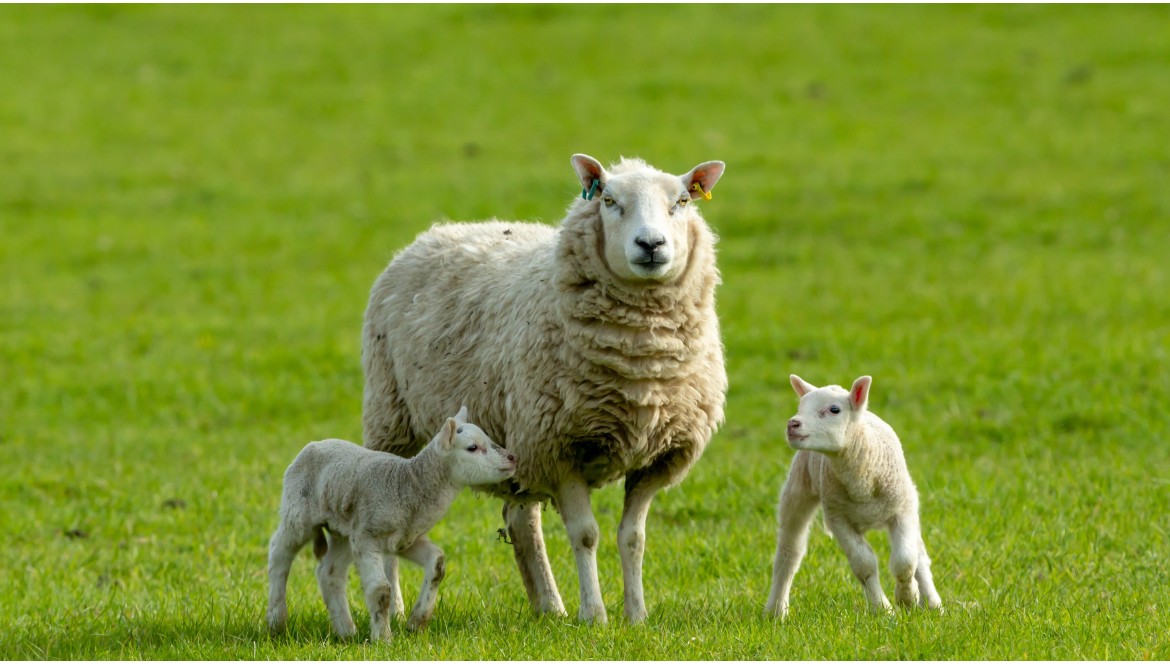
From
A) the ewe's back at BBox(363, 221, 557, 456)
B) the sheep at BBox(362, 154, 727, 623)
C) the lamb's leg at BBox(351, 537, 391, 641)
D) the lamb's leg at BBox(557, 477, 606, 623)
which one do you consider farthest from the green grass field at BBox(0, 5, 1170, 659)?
the ewe's back at BBox(363, 221, 557, 456)

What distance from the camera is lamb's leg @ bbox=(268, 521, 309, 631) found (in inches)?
245

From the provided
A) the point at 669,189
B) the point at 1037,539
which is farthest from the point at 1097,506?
the point at 669,189

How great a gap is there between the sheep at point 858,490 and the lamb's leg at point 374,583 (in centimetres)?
163

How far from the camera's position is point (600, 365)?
615 centimetres

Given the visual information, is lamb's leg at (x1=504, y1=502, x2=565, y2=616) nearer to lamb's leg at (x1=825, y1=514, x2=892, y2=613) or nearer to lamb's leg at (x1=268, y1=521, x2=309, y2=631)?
lamb's leg at (x1=268, y1=521, x2=309, y2=631)

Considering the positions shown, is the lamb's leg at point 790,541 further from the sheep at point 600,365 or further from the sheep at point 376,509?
the sheep at point 376,509

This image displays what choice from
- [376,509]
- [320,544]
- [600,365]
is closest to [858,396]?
[600,365]

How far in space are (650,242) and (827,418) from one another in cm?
99

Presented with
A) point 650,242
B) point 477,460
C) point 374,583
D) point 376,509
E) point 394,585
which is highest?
point 650,242

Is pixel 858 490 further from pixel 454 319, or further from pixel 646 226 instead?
pixel 454 319

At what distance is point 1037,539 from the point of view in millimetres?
7266

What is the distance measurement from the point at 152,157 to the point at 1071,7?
14.7 metres

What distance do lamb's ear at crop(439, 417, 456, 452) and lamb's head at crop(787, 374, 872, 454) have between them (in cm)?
134

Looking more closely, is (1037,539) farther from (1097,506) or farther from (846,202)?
(846,202)
